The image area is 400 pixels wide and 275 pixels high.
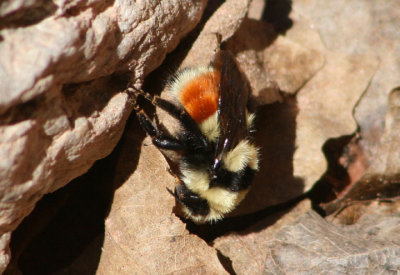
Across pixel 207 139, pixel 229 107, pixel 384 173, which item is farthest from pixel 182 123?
pixel 384 173

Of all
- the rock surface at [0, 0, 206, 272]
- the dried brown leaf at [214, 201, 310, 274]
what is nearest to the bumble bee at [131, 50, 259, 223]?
the rock surface at [0, 0, 206, 272]

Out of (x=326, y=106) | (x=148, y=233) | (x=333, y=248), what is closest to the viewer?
(x=148, y=233)

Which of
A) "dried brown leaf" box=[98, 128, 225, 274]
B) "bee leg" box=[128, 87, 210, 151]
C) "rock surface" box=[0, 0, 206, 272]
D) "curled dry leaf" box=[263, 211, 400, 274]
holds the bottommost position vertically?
"curled dry leaf" box=[263, 211, 400, 274]

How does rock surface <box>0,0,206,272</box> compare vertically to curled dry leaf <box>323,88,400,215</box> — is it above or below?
above

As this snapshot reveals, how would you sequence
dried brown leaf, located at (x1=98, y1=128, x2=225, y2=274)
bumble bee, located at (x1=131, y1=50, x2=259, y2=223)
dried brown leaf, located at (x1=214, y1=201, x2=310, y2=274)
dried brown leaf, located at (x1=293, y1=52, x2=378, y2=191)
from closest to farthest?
dried brown leaf, located at (x1=98, y1=128, x2=225, y2=274) → bumble bee, located at (x1=131, y1=50, x2=259, y2=223) → dried brown leaf, located at (x1=214, y1=201, x2=310, y2=274) → dried brown leaf, located at (x1=293, y1=52, x2=378, y2=191)

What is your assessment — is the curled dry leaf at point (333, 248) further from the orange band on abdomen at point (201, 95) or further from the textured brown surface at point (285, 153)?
the orange band on abdomen at point (201, 95)

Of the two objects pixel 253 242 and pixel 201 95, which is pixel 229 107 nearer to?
pixel 201 95

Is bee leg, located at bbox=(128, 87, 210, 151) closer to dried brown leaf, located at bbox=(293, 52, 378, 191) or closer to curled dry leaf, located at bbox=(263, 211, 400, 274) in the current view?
curled dry leaf, located at bbox=(263, 211, 400, 274)
